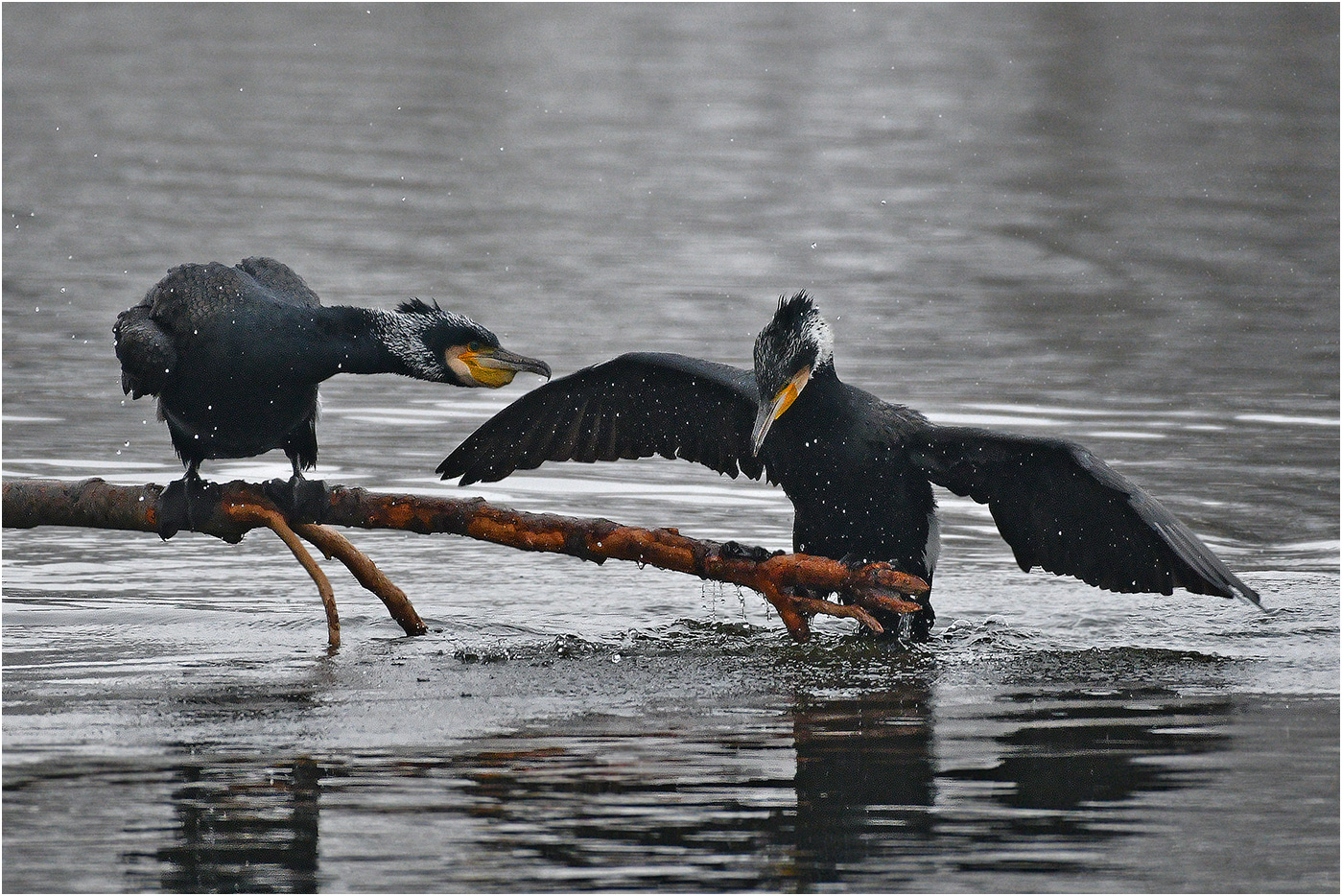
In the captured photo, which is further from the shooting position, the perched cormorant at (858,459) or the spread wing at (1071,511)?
the perched cormorant at (858,459)

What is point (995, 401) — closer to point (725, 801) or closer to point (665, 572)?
point (665, 572)

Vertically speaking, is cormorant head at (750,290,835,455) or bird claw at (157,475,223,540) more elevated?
cormorant head at (750,290,835,455)

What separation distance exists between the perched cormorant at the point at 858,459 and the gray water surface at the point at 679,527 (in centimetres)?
45

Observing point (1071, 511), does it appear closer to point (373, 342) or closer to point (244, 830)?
point (373, 342)

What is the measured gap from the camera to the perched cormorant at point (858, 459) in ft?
22.0

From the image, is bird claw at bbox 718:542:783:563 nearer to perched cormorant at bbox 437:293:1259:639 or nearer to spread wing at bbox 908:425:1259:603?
perched cormorant at bbox 437:293:1259:639

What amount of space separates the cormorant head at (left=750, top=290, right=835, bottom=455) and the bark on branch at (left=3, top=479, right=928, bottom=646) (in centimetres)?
49

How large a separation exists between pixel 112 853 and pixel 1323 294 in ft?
40.0

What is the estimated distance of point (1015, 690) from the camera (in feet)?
22.5

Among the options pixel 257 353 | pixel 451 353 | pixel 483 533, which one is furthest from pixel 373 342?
pixel 483 533

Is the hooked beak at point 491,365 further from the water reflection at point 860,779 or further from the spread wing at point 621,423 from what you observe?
the water reflection at point 860,779

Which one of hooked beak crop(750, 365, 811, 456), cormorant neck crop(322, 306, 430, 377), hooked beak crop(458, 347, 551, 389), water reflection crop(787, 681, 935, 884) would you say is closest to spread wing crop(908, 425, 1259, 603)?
hooked beak crop(750, 365, 811, 456)

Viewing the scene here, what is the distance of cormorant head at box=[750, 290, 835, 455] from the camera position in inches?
264

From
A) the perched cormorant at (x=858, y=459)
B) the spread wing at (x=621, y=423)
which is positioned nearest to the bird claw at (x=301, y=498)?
the spread wing at (x=621, y=423)
